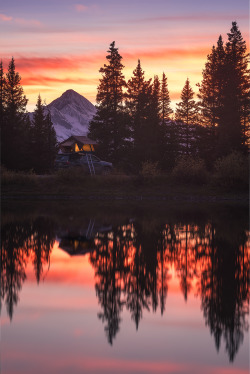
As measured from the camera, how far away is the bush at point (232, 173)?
156ft

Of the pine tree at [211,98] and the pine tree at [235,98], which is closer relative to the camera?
the pine tree at [235,98]

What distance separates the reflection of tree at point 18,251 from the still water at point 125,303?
0.03m

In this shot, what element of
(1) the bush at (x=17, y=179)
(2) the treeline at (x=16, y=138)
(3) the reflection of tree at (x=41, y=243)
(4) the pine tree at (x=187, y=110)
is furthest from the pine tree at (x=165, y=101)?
(3) the reflection of tree at (x=41, y=243)

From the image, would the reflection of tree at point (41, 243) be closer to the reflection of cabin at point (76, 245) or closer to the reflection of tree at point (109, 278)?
the reflection of cabin at point (76, 245)

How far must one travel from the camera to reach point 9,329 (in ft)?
30.8

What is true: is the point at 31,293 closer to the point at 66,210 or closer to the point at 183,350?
the point at 183,350

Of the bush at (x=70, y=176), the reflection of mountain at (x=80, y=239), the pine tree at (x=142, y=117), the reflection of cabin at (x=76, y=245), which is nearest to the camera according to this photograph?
the reflection of cabin at (x=76, y=245)

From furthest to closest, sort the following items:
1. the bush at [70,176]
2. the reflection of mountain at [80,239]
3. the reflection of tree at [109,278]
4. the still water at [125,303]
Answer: the bush at [70,176]
the reflection of mountain at [80,239]
the reflection of tree at [109,278]
the still water at [125,303]

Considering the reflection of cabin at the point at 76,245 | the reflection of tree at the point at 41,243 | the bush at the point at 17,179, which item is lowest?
the reflection of cabin at the point at 76,245

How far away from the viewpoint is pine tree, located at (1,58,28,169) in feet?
195

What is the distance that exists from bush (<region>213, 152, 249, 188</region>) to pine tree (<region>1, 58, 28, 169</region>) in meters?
22.4

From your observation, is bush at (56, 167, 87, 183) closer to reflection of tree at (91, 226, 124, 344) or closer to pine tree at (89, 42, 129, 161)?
pine tree at (89, 42, 129, 161)

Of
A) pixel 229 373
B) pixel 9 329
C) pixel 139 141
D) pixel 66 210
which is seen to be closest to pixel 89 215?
pixel 66 210

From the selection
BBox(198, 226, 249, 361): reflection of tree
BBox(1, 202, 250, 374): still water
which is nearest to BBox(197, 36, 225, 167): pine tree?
BBox(1, 202, 250, 374): still water
